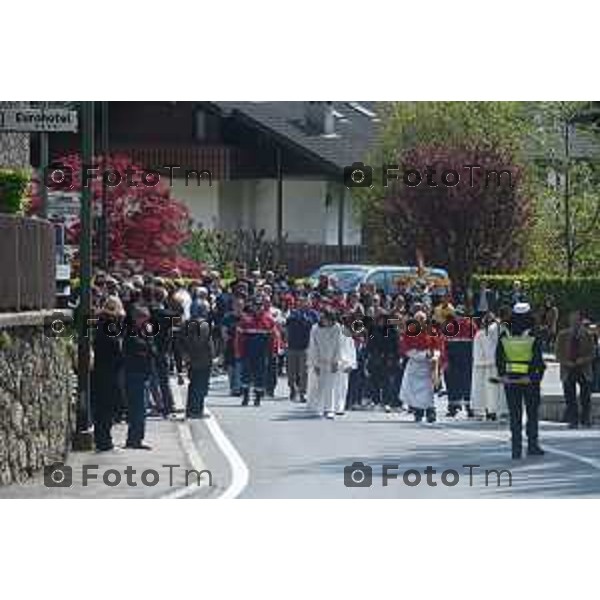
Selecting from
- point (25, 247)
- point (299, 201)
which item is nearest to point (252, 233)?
point (299, 201)

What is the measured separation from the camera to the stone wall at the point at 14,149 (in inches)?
674

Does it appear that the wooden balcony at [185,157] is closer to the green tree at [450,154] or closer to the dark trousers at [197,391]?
the green tree at [450,154]

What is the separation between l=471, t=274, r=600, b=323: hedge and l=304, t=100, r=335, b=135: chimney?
126 centimetres

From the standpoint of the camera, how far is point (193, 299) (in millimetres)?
17719

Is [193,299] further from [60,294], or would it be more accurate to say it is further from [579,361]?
[579,361]

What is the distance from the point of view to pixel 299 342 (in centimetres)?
1794

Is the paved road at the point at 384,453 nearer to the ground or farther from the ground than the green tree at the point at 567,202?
nearer to the ground

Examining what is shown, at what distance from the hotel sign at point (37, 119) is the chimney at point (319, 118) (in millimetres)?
1260

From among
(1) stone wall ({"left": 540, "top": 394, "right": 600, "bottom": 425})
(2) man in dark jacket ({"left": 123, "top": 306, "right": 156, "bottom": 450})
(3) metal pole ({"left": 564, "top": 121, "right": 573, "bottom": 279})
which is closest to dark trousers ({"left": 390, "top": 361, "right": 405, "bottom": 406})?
(1) stone wall ({"left": 540, "top": 394, "right": 600, "bottom": 425})

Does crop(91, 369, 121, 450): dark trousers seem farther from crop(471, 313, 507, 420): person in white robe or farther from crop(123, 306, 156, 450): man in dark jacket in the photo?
crop(471, 313, 507, 420): person in white robe

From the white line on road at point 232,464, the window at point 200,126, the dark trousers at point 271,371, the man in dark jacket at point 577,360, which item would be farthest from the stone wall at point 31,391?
the man in dark jacket at point 577,360

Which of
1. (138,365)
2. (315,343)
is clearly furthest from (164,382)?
(315,343)

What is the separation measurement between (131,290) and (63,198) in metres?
0.68

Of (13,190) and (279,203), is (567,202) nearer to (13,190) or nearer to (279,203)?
(279,203)
